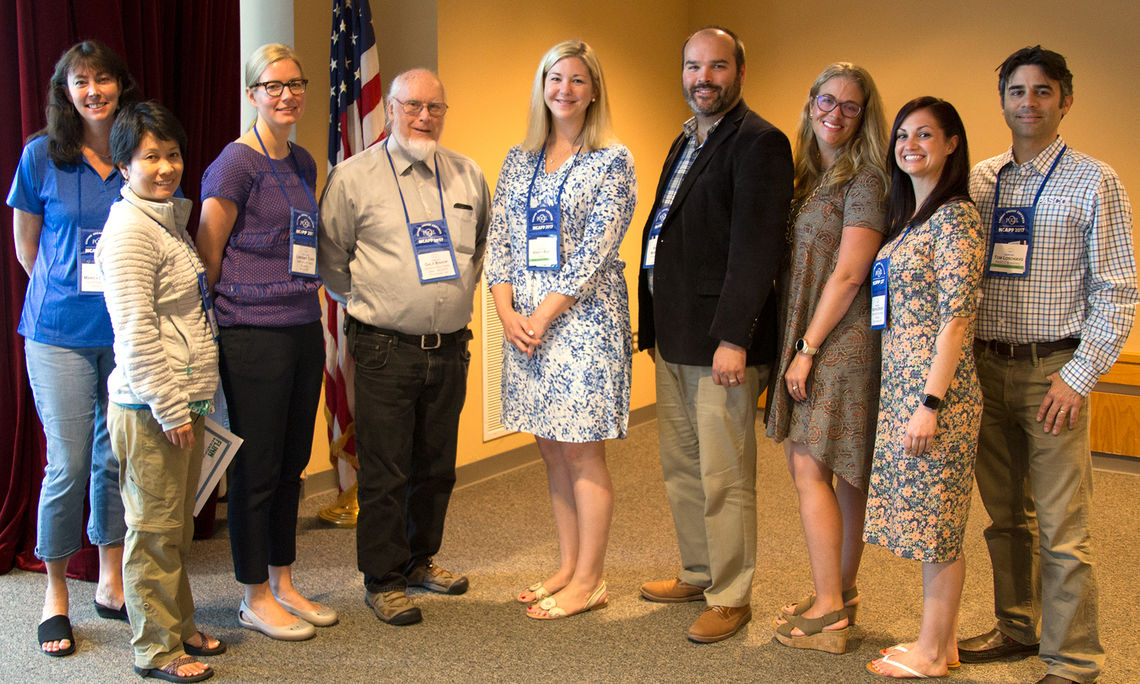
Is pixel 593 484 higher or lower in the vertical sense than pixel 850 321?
lower

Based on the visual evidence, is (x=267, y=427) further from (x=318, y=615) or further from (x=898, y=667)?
(x=898, y=667)

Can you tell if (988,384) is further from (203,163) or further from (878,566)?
(203,163)

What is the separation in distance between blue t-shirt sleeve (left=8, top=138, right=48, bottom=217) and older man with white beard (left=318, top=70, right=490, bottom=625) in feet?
2.68

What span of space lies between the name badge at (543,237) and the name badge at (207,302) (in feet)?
3.05

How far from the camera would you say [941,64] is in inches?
213

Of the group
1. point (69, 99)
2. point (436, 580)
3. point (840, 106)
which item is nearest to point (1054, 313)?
point (840, 106)

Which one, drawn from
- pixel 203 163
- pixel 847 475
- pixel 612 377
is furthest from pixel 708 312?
pixel 203 163

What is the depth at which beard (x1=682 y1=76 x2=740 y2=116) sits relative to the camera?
2.65 m

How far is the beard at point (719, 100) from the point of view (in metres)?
2.65

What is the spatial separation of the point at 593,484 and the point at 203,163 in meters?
1.99

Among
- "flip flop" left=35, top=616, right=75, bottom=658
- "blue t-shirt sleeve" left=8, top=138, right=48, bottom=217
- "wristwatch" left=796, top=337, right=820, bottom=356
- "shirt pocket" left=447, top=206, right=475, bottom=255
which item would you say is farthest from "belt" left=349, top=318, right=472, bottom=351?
"flip flop" left=35, top=616, right=75, bottom=658

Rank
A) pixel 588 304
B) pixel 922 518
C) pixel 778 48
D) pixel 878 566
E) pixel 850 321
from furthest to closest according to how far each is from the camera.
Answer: pixel 778 48 < pixel 878 566 < pixel 588 304 < pixel 850 321 < pixel 922 518

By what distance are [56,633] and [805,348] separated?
2.32 metres

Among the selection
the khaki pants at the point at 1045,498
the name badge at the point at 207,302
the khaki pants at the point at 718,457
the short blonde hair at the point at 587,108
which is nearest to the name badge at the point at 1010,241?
the khaki pants at the point at 1045,498
